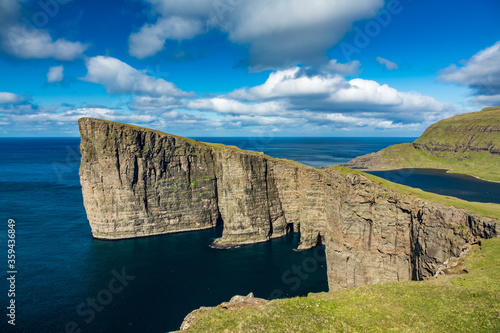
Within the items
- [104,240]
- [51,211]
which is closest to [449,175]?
[104,240]

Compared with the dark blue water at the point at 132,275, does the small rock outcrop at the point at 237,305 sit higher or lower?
higher

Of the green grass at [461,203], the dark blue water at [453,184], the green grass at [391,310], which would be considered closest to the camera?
the green grass at [391,310]

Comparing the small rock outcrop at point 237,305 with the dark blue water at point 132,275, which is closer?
the small rock outcrop at point 237,305

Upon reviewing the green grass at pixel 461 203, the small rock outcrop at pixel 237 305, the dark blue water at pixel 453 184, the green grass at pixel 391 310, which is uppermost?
the green grass at pixel 461 203

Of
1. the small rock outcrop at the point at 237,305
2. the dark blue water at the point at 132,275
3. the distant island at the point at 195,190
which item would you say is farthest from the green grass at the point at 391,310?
the dark blue water at the point at 132,275

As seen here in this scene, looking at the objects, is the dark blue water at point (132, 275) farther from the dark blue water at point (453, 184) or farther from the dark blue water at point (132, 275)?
the dark blue water at point (453, 184)

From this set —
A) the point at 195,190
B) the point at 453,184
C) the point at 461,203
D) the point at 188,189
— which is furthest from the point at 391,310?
the point at 453,184
